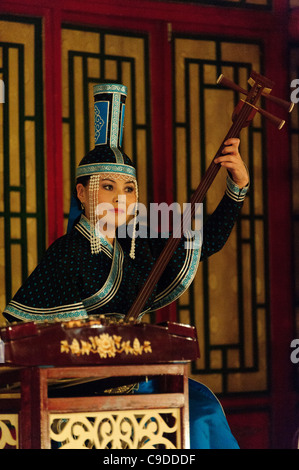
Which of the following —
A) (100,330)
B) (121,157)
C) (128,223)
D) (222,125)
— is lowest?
(100,330)

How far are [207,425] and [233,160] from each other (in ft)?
2.61

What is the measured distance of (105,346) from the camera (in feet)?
6.89

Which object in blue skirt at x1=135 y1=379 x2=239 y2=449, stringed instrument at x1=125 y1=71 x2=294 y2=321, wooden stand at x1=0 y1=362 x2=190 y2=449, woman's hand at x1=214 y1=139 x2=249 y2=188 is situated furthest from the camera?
woman's hand at x1=214 y1=139 x2=249 y2=188

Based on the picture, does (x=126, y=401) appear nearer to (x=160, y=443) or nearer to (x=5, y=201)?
(x=160, y=443)

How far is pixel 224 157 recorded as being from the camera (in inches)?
107

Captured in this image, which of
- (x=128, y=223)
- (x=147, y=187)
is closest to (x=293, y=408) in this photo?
(x=147, y=187)

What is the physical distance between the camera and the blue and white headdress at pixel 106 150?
2.83 metres

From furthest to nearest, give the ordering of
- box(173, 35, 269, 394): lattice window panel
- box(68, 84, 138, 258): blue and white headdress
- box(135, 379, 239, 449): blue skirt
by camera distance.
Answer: box(173, 35, 269, 394): lattice window panel, box(68, 84, 138, 258): blue and white headdress, box(135, 379, 239, 449): blue skirt

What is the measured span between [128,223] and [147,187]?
89cm

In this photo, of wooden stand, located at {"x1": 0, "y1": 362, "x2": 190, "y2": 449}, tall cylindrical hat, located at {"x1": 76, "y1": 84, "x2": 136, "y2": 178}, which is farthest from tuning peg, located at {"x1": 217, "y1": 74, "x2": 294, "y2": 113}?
wooden stand, located at {"x1": 0, "y1": 362, "x2": 190, "y2": 449}

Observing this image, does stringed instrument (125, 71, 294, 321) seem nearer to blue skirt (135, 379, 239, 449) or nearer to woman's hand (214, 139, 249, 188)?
woman's hand (214, 139, 249, 188)

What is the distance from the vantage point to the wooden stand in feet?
6.68

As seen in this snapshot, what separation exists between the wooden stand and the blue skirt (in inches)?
6.7

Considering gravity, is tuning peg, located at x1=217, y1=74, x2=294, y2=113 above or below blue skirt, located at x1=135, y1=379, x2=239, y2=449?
above
